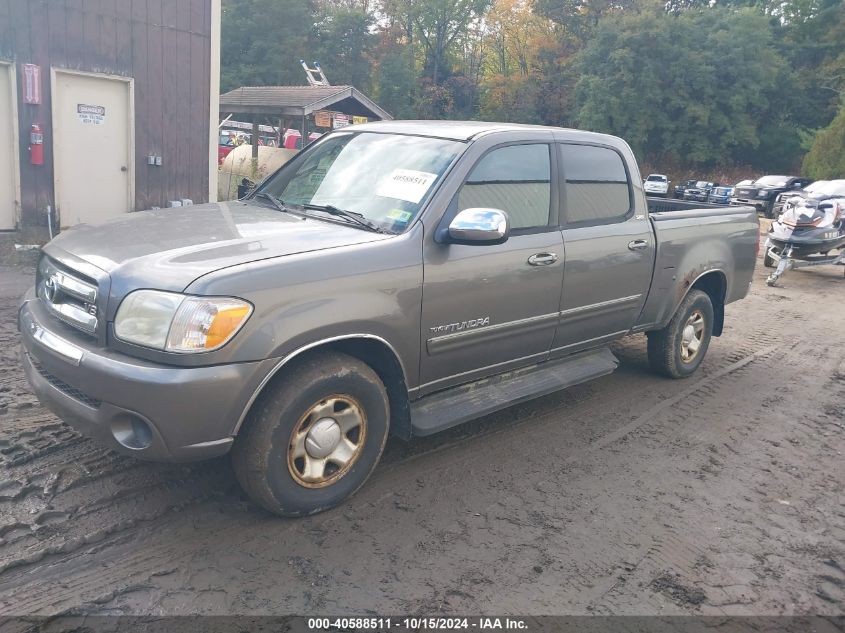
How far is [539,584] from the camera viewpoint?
3.24 metres

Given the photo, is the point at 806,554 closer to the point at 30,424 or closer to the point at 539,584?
the point at 539,584

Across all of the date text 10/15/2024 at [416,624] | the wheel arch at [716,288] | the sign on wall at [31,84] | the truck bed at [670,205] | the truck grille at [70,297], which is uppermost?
the sign on wall at [31,84]

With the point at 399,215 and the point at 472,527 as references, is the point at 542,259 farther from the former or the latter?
the point at 472,527

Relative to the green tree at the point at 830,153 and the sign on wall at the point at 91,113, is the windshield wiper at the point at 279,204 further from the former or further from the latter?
the green tree at the point at 830,153

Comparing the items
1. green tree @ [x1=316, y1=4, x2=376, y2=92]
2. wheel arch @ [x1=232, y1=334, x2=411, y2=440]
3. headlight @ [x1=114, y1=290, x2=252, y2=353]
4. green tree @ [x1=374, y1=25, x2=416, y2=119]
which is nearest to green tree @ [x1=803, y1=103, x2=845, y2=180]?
green tree @ [x1=374, y1=25, x2=416, y2=119]

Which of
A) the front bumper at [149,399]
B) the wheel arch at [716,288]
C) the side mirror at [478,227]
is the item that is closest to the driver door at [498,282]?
the side mirror at [478,227]

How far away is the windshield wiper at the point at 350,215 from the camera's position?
12.9 ft

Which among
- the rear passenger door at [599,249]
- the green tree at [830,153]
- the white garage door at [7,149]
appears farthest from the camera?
the green tree at [830,153]

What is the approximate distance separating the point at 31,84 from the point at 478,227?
342 inches

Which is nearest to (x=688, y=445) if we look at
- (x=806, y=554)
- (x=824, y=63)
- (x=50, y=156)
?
(x=806, y=554)

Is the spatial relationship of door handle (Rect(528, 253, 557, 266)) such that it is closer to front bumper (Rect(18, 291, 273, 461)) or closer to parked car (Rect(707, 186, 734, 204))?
front bumper (Rect(18, 291, 273, 461))

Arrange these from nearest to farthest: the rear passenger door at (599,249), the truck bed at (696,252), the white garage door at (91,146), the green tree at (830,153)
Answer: the rear passenger door at (599,249)
the truck bed at (696,252)
the white garage door at (91,146)
the green tree at (830,153)

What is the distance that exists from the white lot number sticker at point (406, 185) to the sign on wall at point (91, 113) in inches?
322

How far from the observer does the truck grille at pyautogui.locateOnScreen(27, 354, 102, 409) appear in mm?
3211
